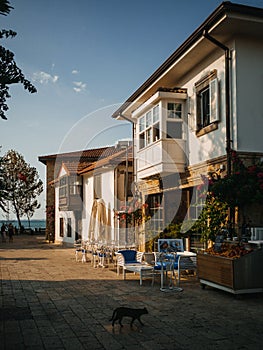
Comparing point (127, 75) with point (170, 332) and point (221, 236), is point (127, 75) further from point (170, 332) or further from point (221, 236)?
point (170, 332)

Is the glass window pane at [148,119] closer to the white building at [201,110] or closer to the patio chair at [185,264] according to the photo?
the white building at [201,110]

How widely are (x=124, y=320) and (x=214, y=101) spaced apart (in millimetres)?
6869

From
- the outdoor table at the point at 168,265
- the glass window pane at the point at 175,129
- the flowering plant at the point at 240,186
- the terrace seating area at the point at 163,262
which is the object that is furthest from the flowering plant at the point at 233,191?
the glass window pane at the point at 175,129

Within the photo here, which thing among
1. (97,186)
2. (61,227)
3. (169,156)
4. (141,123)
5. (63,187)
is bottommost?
(61,227)

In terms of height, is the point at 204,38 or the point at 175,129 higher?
the point at 204,38

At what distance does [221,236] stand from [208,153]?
9.57 ft

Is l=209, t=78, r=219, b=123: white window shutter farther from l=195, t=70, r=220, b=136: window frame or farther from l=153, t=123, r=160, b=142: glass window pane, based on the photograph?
l=153, t=123, r=160, b=142: glass window pane

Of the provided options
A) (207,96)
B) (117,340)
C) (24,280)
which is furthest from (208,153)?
(117,340)

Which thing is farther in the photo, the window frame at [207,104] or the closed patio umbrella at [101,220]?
the closed patio umbrella at [101,220]

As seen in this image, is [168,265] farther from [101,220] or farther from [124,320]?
[101,220]

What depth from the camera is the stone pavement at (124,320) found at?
230 inches

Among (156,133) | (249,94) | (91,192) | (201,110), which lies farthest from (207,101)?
(91,192)

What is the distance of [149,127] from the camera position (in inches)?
587

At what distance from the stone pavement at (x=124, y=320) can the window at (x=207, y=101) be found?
4583 millimetres
